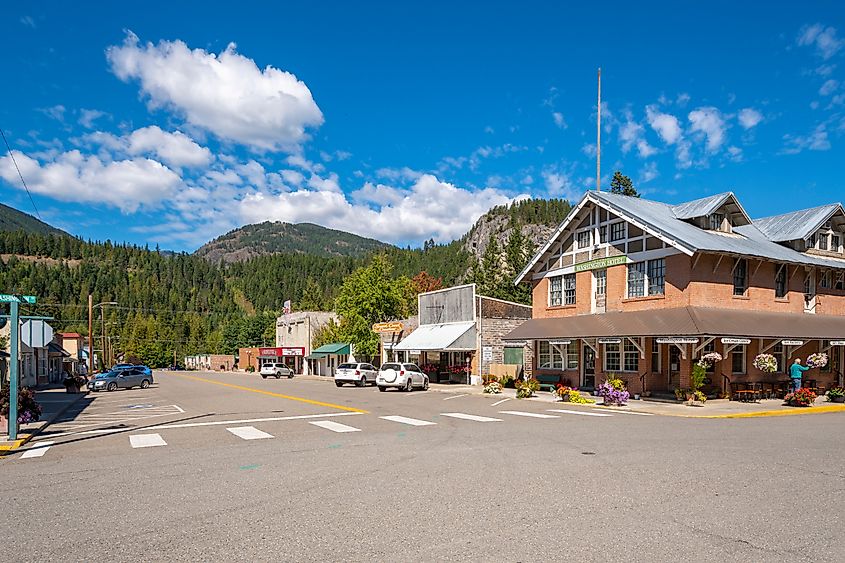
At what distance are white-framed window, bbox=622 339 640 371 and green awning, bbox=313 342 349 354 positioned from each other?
115 ft

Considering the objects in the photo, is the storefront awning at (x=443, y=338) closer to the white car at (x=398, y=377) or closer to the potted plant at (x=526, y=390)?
the white car at (x=398, y=377)

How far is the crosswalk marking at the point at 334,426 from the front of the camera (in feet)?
53.7

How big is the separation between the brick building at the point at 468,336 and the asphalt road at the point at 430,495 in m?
23.3

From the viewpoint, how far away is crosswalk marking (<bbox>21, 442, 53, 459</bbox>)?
1298 centimetres

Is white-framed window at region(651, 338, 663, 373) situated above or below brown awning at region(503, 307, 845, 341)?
below

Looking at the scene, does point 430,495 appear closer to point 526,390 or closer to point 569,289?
point 526,390

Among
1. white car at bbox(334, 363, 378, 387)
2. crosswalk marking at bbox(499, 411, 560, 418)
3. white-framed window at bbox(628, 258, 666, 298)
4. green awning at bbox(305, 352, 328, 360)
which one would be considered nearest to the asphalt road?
crosswalk marking at bbox(499, 411, 560, 418)

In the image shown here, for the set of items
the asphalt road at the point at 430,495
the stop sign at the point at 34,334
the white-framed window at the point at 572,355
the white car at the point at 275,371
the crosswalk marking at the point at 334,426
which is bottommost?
the white car at the point at 275,371

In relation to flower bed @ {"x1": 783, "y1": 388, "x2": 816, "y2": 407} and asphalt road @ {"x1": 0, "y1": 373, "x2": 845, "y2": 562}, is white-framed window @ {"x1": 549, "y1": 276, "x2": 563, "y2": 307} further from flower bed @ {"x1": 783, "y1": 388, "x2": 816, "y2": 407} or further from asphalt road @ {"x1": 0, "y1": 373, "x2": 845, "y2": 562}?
asphalt road @ {"x1": 0, "y1": 373, "x2": 845, "y2": 562}

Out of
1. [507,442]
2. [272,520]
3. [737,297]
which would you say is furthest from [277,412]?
[737,297]

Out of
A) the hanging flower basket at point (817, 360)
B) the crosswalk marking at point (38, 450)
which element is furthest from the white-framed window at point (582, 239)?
the crosswalk marking at point (38, 450)

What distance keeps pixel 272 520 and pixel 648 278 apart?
79.6 ft

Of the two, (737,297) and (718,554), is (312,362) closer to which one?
(737,297)

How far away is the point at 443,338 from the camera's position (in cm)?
4112
